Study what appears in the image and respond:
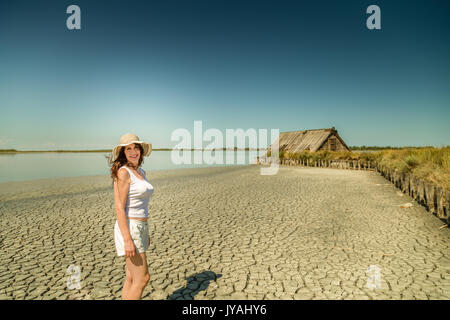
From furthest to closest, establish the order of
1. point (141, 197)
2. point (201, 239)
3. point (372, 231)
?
1. point (372, 231)
2. point (201, 239)
3. point (141, 197)

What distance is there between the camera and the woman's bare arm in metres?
2.46

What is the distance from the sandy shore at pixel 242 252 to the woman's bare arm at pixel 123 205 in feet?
5.00

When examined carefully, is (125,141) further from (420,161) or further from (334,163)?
(334,163)

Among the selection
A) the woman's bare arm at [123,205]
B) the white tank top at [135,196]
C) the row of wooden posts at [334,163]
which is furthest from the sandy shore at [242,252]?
the row of wooden posts at [334,163]

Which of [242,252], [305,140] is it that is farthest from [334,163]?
[242,252]

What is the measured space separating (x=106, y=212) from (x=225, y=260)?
5914 mm

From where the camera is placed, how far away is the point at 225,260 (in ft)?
15.5

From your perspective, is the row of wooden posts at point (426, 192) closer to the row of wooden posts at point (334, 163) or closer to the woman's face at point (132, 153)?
the row of wooden posts at point (334, 163)

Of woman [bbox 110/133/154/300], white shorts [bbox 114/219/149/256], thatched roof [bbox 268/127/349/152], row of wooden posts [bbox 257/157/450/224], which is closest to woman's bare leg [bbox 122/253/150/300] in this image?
woman [bbox 110/133/154/300]

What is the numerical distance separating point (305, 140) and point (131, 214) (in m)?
35.3

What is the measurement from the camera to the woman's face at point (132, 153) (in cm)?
272
